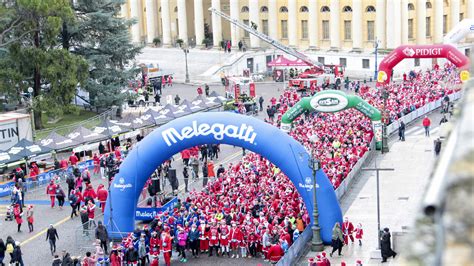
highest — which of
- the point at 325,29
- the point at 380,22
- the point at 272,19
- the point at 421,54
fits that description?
the point at 272,19

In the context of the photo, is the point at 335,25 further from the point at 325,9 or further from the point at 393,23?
the point at 393,23

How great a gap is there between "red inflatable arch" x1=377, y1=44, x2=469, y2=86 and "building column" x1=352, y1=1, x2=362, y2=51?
20561mm

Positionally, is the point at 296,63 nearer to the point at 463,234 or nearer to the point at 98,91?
the point at 98,91

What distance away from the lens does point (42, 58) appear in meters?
48.2

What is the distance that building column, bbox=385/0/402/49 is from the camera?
227ft

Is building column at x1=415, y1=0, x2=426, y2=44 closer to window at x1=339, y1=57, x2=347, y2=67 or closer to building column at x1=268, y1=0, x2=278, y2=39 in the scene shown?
window at x1=339, y1=57, x2=347, y2=67

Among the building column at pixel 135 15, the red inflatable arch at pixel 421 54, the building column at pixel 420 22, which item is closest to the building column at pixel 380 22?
the building column at pixel 420 22

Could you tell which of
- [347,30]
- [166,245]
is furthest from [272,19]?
[166,245]

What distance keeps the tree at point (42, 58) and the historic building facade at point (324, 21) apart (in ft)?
98.9

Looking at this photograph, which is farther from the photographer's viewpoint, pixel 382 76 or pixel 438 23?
pixel 438 23

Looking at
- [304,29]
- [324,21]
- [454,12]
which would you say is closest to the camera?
[454,12]

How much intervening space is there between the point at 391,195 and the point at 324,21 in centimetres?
4523

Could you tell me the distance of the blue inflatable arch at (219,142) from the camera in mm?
24500

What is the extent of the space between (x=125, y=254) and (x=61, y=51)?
27.6 meters
